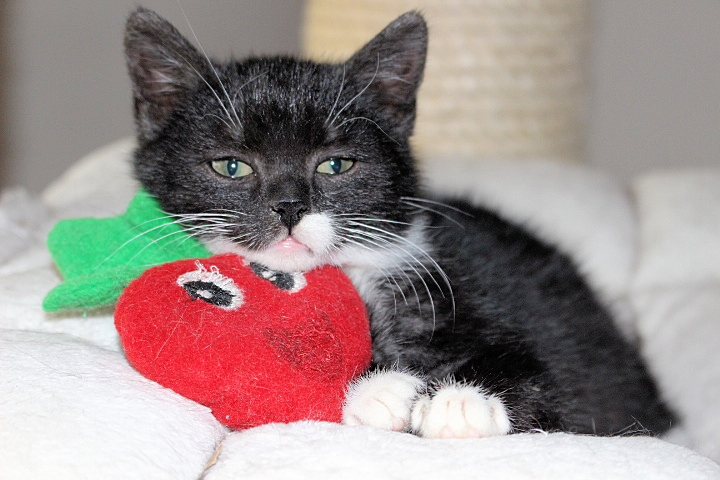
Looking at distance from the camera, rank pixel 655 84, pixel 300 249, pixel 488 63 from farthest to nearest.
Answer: pixel 655 84, pixel 488 63, pixel 300 249

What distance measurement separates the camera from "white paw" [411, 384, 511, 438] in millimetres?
1247

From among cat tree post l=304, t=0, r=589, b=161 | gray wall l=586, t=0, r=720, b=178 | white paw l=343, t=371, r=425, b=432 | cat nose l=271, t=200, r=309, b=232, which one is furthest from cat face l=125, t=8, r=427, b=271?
gray wall l=586, t=0, r=720, b=178

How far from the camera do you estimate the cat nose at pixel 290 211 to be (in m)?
1.38

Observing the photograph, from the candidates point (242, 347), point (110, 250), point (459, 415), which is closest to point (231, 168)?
point (110, 250)

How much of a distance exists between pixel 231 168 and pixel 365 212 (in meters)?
0.30

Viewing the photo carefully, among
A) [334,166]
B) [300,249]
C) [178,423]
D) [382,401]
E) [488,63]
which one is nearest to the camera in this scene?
[178,423]

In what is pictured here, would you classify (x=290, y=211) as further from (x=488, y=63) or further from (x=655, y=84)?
(x=655, y=84)

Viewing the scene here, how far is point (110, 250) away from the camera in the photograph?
1539mm

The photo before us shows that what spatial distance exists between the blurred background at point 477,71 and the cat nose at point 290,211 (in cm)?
192

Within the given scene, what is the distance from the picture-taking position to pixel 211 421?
4.14ft

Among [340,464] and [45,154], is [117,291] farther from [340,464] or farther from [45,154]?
[45,154]

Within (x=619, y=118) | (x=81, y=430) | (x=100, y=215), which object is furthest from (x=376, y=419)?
(x=619, y=118)

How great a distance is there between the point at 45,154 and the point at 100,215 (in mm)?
2292

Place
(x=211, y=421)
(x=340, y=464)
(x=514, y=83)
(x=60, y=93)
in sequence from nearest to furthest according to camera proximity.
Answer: (x=340, y=464) < (x=211, y=421) < (x=514, y=83) < (x=60, y=93)
